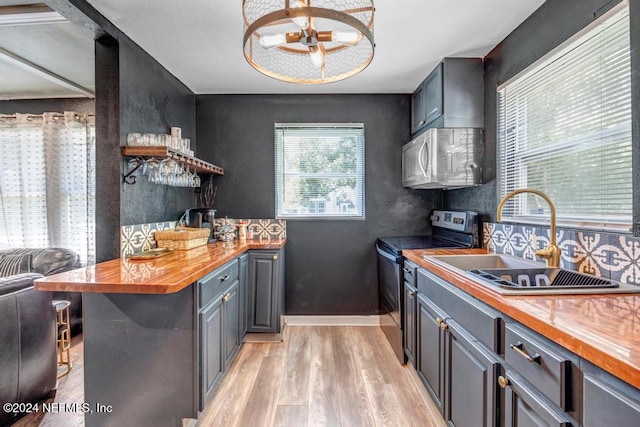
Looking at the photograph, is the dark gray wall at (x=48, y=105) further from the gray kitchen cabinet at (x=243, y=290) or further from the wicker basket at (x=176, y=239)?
the gray kitchen cabinet at (x=243, y=290)

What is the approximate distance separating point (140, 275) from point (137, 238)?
792 mm

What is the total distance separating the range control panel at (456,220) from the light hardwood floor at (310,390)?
4.00ft

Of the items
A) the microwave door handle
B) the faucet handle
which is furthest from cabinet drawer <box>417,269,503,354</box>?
the microwave door handle

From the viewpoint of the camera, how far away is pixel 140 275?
1.56 m

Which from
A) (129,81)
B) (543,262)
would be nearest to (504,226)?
(543,262)

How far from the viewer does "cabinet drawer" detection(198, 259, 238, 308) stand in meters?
1.68

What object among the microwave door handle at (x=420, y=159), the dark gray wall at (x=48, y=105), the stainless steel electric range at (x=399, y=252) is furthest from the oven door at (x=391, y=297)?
the dark gray wall at (x=48, y=105)

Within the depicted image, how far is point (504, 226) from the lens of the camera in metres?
2.15

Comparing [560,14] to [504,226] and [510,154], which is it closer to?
[510,154]

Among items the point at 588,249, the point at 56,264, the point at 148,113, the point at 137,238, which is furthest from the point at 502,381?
the point at 56,264

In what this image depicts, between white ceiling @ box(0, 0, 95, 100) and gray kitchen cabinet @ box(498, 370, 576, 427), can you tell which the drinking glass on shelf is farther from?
gray kitchen cabinet @ box(498, 370, 576, 427)

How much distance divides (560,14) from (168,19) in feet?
7.72

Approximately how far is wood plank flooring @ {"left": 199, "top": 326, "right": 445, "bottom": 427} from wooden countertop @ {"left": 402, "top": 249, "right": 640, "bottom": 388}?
1.11 metres

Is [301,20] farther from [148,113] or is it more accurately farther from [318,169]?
[318,169]
